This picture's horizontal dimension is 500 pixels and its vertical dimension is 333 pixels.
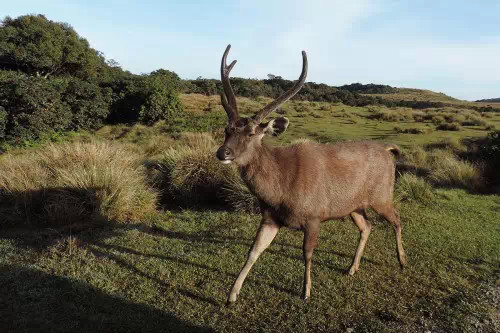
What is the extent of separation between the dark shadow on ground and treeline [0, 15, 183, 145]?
17.8 metres

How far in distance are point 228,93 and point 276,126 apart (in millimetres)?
785

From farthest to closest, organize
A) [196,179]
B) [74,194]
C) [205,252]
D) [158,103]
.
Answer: [158,103]
[196,179]
[74,194]
[205,252]

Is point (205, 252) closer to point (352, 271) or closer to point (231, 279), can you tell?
point (231, 279)

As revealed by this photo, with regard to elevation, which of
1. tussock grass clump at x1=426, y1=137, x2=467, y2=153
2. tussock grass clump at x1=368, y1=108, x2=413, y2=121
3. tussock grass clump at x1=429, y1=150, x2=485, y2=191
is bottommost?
tussock grass clump at x1=429, y1=150, x2=485, y2=191

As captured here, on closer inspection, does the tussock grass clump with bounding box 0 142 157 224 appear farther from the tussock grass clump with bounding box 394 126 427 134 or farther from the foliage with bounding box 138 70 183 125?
the foliage with bounding box 138 70 183 125

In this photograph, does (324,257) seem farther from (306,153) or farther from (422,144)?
(422,144)

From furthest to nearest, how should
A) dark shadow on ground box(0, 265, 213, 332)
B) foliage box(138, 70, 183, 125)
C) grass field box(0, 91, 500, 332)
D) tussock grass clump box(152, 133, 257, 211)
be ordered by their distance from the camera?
foliage box(138, 70, 183, 125), tussock grass clump box(152, 133, 257, 211), grass field box(0, 91, 500, 332), dark shadow on ground box(0, 265, 213, 332)

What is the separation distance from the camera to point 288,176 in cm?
491

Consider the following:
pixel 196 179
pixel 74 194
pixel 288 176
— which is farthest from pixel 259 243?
pixel 74 194

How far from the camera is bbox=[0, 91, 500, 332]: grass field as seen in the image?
14.9 feet

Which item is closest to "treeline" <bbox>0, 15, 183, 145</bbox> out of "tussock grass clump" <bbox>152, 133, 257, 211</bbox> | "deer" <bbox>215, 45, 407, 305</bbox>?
"tussock grass clump" <bbox>152, 133, 257, 211</bbox>

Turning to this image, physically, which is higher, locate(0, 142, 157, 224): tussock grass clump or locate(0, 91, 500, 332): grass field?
locate(0, 142, 157, 224): tussock grass clump

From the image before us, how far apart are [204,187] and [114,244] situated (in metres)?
3.54

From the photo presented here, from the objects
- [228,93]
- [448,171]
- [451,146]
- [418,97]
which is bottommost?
[448,171]
